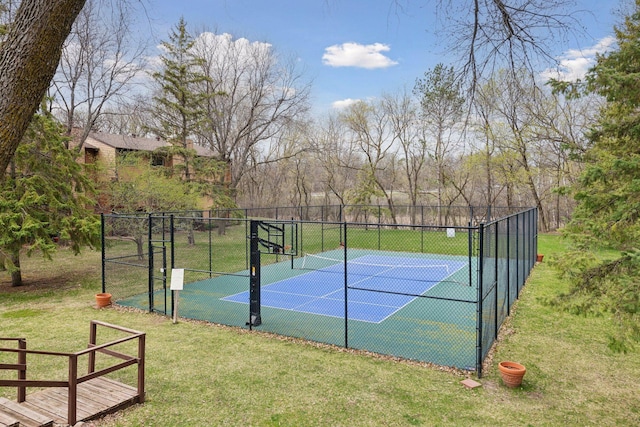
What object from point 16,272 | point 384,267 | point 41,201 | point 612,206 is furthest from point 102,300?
point 612,206

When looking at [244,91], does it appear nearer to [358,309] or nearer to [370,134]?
[370,134]

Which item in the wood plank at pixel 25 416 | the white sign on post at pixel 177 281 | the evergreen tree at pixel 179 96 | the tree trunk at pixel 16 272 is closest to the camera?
the wood plank at pixel 25 416

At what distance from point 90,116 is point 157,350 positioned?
17934 millimetres

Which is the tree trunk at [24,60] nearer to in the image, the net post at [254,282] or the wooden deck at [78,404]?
the wooden deck at [78,404]

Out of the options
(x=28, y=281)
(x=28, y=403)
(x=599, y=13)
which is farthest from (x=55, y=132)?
(x=599, y=13)

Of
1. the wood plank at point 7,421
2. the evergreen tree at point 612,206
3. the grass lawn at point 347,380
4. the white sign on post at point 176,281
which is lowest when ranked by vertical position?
the grass lawn at point 347,380

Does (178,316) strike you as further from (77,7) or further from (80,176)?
(77,7)

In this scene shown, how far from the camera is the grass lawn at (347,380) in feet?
17.0

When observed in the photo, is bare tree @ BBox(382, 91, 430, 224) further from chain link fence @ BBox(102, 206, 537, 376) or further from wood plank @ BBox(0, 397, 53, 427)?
wood plank @ BBox(0, 397, 53, 427)

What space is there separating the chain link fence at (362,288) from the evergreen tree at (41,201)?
178 centimetres

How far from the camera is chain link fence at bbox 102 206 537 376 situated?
7.74 metres

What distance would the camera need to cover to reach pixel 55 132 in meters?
13.0

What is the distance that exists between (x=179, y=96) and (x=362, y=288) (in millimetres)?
18716

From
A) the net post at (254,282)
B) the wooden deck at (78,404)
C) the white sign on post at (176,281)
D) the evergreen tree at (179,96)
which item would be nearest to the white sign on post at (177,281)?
the white sign on post at (176,281)
